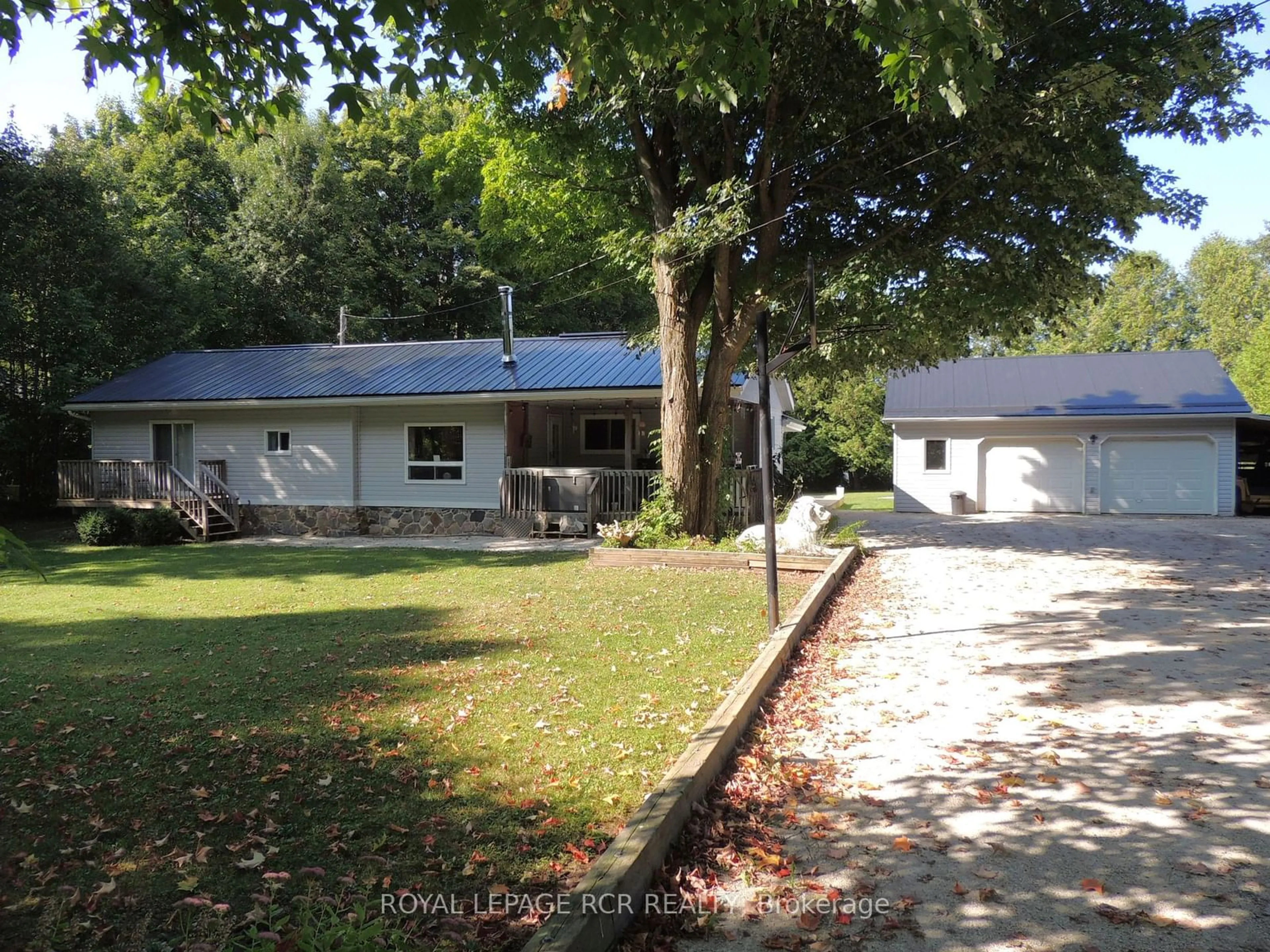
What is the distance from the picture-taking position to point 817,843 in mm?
3814

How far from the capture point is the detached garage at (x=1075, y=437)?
23.0 m

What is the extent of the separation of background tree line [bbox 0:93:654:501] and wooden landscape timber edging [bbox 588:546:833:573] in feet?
22.5

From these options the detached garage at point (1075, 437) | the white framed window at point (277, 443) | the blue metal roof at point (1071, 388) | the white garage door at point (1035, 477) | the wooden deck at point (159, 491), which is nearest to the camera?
the wooden deck at point (159, 491)

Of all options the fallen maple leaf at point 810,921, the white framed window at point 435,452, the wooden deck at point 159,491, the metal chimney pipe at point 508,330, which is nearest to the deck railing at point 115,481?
the wooden deck at point 159,491

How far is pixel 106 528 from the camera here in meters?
17.6

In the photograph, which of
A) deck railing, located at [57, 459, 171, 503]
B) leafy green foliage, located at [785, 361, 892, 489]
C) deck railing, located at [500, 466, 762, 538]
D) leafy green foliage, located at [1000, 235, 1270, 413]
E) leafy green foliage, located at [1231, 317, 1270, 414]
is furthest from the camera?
leafy green foliage, located at [1000, 235, 1270, 413]

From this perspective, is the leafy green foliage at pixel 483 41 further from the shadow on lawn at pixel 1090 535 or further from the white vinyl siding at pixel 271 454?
the white vinyl siding at pixel 271 454

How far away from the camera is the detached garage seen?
23047 mm

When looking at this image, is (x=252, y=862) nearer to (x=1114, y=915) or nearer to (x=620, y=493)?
(x=1114, y=915)

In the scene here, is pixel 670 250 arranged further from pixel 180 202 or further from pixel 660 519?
pixel 180 202

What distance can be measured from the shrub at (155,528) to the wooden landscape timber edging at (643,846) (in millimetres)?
16224

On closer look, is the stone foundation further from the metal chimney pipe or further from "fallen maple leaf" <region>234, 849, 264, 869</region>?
"fallen maple leaf" <region>234, 849, 264, 869</region>

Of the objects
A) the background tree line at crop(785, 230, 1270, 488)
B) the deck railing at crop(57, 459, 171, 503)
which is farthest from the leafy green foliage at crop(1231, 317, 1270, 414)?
the deck railing at crop(57, 459, 171, 503)

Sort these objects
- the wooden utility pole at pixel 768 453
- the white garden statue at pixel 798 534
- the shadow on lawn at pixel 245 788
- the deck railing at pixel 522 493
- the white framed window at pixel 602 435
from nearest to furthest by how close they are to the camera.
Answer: the shadow on lawn at pixel 245 788, the wooden utility pole at pixel 768 453, the white garden statue at pixel 798 534, the deck railing at pixel 522 493, the white framed window at pixel 602 435
